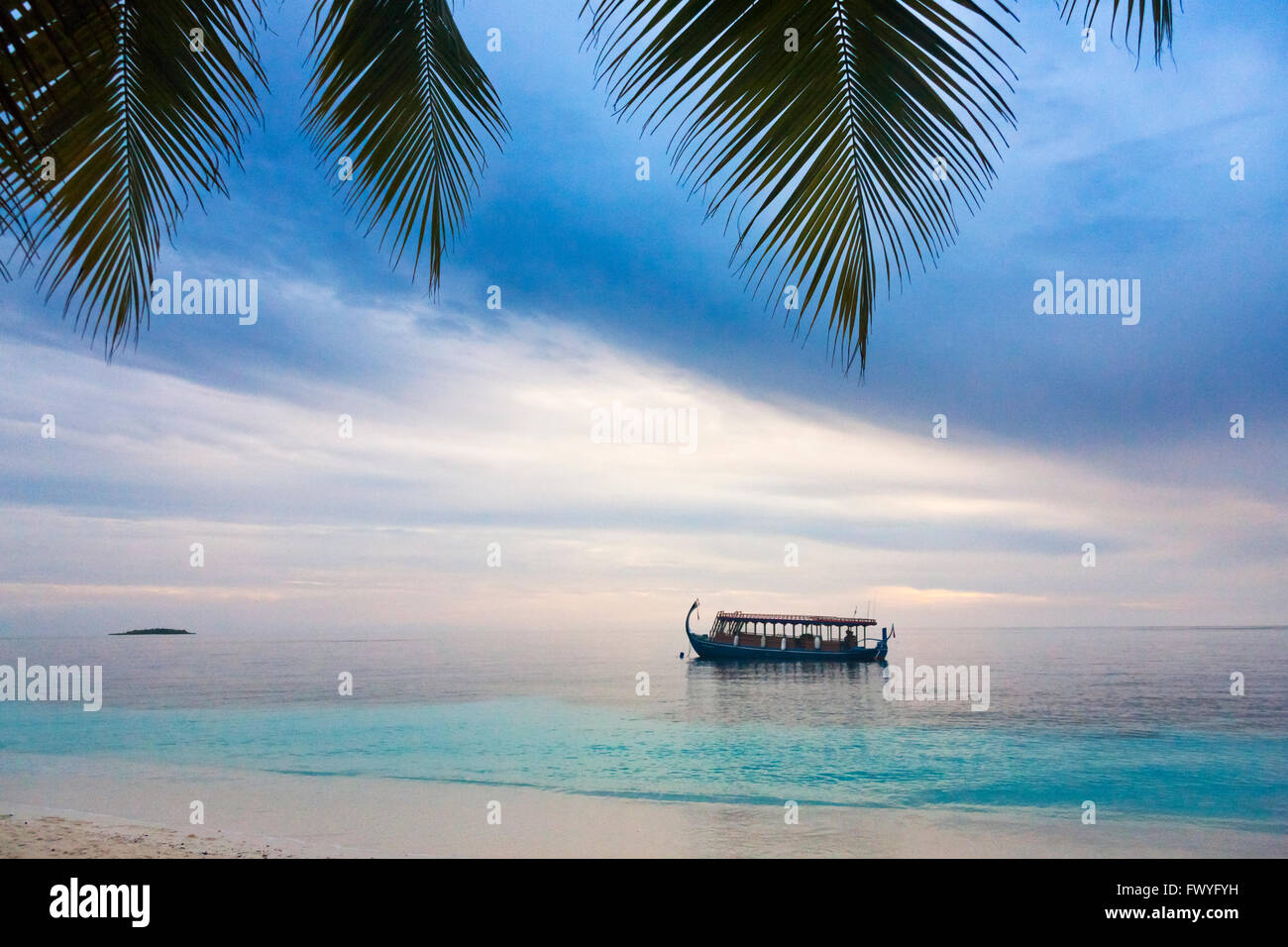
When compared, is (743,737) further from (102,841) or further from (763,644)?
(102,841)

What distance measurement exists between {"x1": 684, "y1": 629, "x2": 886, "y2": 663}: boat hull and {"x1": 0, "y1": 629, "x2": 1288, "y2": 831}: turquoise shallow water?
144 cm

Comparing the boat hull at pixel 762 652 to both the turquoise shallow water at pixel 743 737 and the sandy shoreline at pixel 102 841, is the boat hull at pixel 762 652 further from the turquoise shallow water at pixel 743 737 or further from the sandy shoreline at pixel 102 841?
the sandy shoreline at pixel 102 841

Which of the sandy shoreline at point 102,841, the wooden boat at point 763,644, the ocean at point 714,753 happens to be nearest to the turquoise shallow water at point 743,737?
the ocean at point 714,753

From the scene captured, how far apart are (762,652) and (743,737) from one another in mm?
18960

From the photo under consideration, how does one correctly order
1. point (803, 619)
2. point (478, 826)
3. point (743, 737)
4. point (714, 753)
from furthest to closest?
point (803, 619)
point (743, 737)
point (714, 753)
point (478, 826)

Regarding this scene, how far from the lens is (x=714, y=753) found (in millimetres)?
24703

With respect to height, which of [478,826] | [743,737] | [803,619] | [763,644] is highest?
[803,619]

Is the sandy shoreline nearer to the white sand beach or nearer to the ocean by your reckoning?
the white sand beach

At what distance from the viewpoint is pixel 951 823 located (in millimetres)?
16453

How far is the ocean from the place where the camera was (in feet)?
56.7

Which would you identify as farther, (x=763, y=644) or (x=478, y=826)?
(x=763, y=644)

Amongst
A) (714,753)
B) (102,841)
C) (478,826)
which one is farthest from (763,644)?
(102,841)

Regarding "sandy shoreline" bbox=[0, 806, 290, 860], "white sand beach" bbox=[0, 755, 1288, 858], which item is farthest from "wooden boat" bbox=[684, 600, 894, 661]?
"sandy shoreline" bbox=[0, 806, 290, 860]

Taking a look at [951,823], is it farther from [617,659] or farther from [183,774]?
[617,659]
